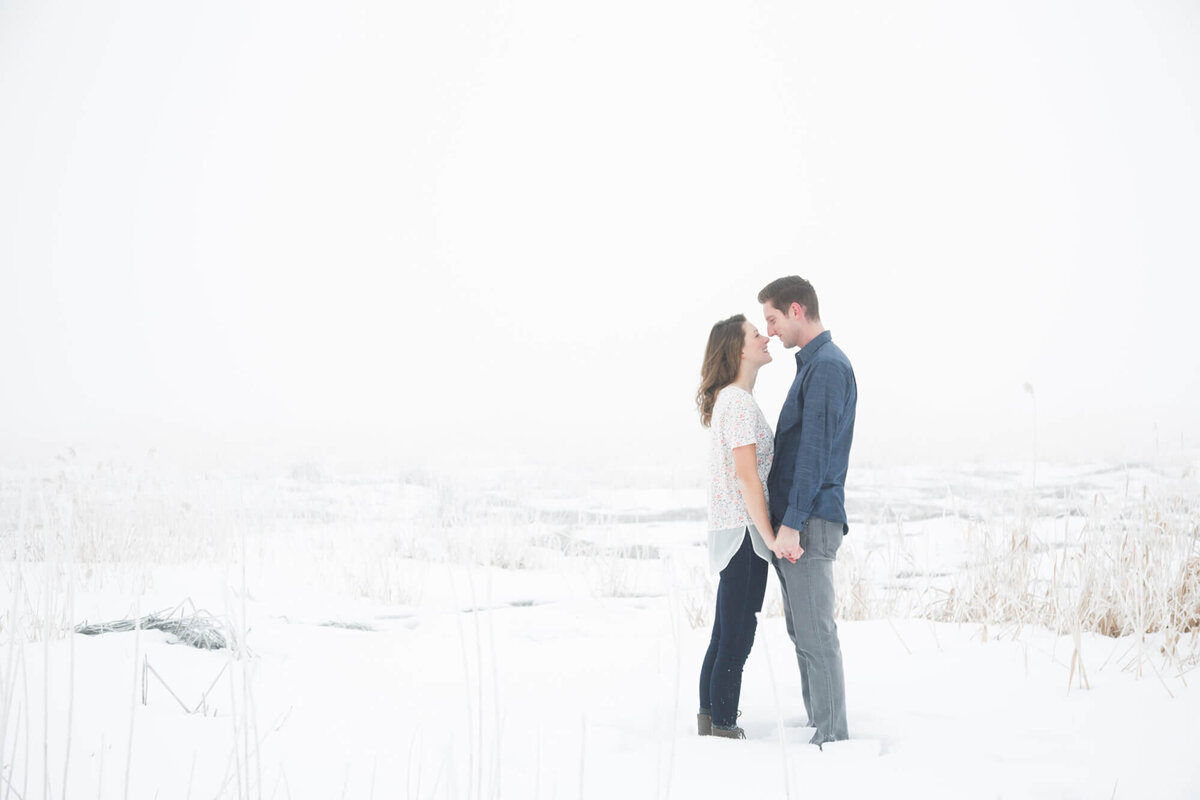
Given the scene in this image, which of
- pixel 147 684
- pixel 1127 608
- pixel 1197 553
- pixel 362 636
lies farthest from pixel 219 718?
pixel 1197 553

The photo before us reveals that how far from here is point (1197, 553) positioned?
423 centimetres

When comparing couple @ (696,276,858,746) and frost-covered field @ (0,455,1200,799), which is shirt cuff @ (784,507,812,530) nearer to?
couple @ (696,276,858,746)

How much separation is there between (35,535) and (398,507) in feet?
15.1

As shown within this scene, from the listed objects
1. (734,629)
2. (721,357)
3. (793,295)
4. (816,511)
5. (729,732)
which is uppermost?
(793,295)

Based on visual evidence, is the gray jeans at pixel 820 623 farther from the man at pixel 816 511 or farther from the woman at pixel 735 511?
the woman at pixel 735 511

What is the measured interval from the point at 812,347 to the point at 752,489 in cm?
61

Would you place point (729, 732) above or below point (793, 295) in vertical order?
below

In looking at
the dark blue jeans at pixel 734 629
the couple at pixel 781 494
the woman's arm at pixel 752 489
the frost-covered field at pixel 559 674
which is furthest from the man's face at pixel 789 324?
the frost-covered field at pixel 559 674

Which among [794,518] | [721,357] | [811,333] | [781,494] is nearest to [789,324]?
[811,333]

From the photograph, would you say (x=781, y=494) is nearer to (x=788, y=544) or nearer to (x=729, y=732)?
(x=788, y=544)

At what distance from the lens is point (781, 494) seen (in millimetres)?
2799

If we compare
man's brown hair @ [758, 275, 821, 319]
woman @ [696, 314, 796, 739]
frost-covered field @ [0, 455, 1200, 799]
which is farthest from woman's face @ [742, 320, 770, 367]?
frost-covered field @ [0, 455, 1200, 799]

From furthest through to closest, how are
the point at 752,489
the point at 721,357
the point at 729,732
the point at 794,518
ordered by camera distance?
the point at 721,357 → the point at 729,732 → the point at 752,489 → the point at 794,518

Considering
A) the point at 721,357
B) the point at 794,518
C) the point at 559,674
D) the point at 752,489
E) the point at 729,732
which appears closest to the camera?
the point at 794,518
